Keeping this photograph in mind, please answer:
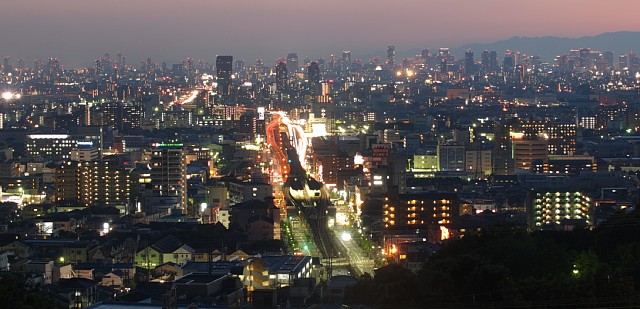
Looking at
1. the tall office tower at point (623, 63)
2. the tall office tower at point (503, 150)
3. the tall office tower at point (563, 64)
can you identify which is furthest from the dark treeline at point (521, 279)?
the tall office tower at point (623, 63)

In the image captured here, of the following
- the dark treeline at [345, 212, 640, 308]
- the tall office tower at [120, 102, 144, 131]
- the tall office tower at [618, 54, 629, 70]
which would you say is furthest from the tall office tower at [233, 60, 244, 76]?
the dark treeline at [345, 212, 640, 308]

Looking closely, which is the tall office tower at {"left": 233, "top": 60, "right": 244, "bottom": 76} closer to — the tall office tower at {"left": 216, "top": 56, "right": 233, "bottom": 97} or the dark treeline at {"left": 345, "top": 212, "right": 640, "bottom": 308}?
the tall office tower at {"left": 216, "top": 56, "right": 233, "bottom": 97}

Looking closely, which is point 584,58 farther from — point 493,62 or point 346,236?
point 346,236

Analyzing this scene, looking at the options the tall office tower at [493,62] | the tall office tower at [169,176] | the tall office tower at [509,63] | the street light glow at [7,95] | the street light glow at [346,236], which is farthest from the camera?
the tall office tower at [493,62]

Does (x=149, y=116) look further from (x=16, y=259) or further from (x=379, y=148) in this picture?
(x=16, y=259)

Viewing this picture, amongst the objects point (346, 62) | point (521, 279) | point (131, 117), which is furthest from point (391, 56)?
point (521, 279)

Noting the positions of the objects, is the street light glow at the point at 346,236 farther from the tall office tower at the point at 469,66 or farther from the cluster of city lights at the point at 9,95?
the tall office tower at the point at 469,66
